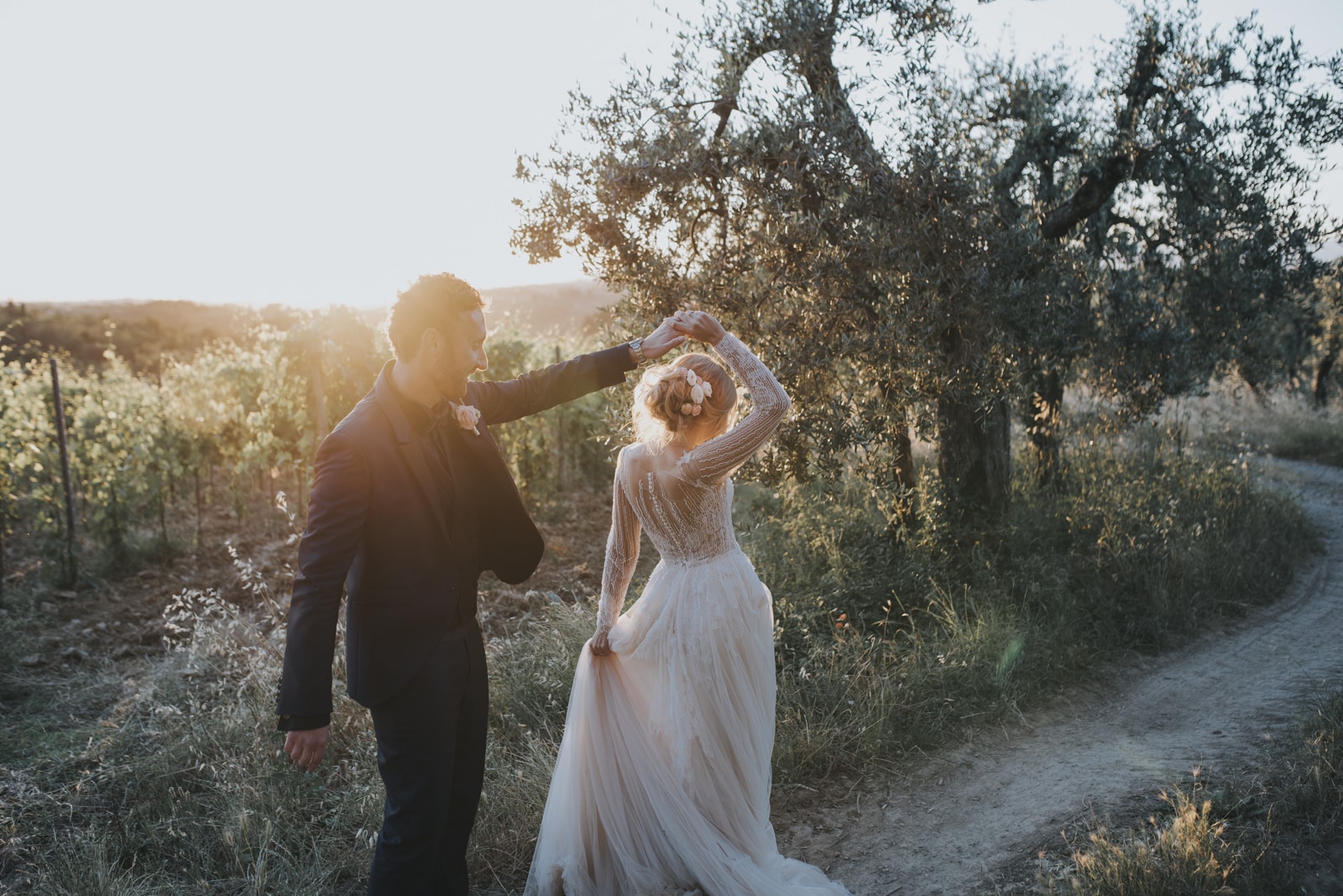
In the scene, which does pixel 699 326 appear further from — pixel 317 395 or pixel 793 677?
pixel 317 395

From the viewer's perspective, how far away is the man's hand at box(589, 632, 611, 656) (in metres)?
3.13

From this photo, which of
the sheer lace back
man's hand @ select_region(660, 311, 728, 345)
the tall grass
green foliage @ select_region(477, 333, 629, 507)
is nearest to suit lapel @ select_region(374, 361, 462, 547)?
the sheer lace back

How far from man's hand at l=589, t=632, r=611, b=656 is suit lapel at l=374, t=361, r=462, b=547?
794 mm

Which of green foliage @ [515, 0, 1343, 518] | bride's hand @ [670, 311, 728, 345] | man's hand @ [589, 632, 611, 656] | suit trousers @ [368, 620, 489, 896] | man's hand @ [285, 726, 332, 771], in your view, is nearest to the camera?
man's hand @ [285, 726, 332, 771]

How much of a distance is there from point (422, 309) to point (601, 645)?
145 centimetres

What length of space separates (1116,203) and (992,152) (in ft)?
5.26

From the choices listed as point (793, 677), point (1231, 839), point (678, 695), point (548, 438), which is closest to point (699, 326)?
point (678, 695)

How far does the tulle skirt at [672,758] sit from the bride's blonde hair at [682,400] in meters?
0.54

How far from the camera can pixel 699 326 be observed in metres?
3.02

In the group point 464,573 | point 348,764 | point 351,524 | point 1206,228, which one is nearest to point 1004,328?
point 1206,228

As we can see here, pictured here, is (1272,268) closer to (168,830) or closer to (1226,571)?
(1226,571)

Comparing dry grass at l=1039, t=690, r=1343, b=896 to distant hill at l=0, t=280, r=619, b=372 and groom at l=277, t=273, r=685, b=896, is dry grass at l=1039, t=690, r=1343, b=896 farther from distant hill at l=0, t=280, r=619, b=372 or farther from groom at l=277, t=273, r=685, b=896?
distant hill at l=0, t=280, r=619, b=372

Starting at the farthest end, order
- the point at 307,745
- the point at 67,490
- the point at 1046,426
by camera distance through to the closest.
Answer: the point at 67,490
the point at 1046,426
the point at 307,745

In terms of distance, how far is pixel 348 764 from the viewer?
4.38m
